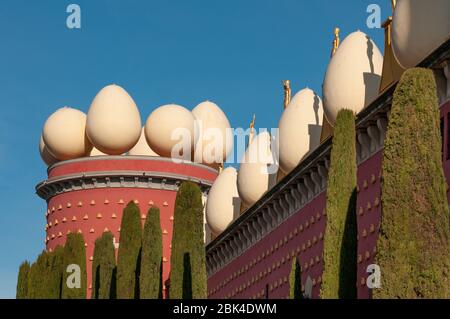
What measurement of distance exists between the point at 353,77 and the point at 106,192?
70.8ft

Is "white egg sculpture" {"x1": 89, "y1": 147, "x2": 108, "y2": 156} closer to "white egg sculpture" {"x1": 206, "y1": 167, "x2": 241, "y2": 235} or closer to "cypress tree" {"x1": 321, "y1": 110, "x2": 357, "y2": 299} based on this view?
"white egg sculpture" {"x1": 206, "y1": 167, "x2": 241, "y2": 235}

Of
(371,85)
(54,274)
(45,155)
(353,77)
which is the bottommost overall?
(54,274)

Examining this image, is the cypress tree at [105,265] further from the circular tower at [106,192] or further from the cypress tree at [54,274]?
the circular tower at [106,192]

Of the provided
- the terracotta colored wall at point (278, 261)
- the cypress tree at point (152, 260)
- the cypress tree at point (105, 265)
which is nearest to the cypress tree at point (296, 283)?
the terracotta colored wall at point (278, 261)

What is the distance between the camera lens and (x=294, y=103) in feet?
118

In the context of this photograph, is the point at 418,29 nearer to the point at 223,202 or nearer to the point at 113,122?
the point at 223,202

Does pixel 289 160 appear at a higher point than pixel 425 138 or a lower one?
higher

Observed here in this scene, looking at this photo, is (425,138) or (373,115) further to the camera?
(373,115)

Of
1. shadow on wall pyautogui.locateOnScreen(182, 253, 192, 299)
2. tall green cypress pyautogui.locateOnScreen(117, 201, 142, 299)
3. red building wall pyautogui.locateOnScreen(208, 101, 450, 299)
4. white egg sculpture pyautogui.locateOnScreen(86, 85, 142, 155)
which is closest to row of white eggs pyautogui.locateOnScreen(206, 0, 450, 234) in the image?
red building wall pyautogui.locateOnScreen(208, 101, 450, 299)

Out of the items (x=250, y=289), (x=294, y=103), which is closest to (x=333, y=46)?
(x=294, y=103)

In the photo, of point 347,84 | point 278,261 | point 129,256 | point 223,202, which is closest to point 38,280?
point 129,256

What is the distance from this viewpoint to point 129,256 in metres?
35.2
